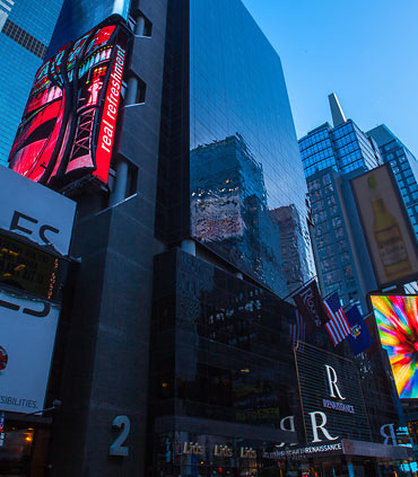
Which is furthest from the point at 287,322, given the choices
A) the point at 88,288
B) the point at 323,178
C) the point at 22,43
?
the point at 22,43

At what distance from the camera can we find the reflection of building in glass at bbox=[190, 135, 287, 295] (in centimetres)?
3450

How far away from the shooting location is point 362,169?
398ft

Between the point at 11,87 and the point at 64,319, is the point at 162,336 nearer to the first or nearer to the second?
the point at 64,319

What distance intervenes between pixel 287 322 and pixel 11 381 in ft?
79.6

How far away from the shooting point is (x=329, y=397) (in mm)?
37312

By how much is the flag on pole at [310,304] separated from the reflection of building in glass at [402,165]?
128 m

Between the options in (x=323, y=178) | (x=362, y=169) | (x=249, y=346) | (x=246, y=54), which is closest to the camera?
(x=249, y=346)

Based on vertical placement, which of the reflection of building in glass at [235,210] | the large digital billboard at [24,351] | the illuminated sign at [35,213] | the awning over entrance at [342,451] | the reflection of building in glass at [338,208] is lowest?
the awning over entrance at [342,451]

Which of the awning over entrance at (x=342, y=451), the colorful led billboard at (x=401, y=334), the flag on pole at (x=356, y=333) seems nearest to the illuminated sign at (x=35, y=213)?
the awning over entrance at (x=342, y=451)

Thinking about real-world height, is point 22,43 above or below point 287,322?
above

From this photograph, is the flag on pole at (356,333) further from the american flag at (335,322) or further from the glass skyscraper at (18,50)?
the glass skyscraper at (18,50)

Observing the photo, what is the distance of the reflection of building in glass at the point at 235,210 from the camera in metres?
34.5

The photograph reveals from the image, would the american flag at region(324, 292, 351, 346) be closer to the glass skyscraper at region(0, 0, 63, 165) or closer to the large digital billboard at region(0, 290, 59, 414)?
the large digital billboard at region(0, 290, 59, 414)

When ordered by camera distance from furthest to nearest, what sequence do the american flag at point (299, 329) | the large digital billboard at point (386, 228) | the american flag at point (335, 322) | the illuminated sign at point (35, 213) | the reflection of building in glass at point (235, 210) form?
the large digital billboard at point (386, 228), the reflection of building in glass at point (235, 210), the american flag at point (335, 322), the american flag at point (299, 329), the illuminated sign at point (35, 213)
